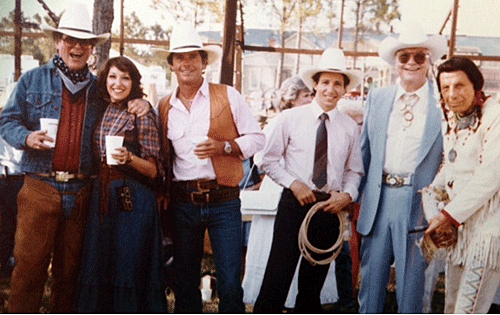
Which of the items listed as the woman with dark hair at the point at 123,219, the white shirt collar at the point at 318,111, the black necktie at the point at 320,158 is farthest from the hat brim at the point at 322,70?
the woman with dark hair at the point at 123,219

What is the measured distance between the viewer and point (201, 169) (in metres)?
3.40

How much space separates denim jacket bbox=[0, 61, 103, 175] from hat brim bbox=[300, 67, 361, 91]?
1254mm

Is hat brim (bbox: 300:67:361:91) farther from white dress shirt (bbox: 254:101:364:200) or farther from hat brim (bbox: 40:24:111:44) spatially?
hat brim (bbox: 40:24:111:44)

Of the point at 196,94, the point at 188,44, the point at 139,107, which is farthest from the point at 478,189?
the point at 139,107

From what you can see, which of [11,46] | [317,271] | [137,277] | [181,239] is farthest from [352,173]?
[11,46]

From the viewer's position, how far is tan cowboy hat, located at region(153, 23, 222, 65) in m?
3.45

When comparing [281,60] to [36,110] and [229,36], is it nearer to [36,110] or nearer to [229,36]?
[229,36]

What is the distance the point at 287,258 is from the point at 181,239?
24.8 inches

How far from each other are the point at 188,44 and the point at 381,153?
129 cm

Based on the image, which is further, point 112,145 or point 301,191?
point 301,191

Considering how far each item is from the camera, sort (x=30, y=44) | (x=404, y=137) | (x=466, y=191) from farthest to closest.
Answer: (x=30, y=44), (x=404, y=137), (x=466, y=191)

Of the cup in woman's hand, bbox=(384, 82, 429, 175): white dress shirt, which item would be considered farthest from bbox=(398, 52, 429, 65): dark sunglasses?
the cup in woman's hand

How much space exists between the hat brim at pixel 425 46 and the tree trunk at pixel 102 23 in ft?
5.46

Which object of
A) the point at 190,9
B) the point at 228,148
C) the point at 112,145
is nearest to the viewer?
the point at 112,145
